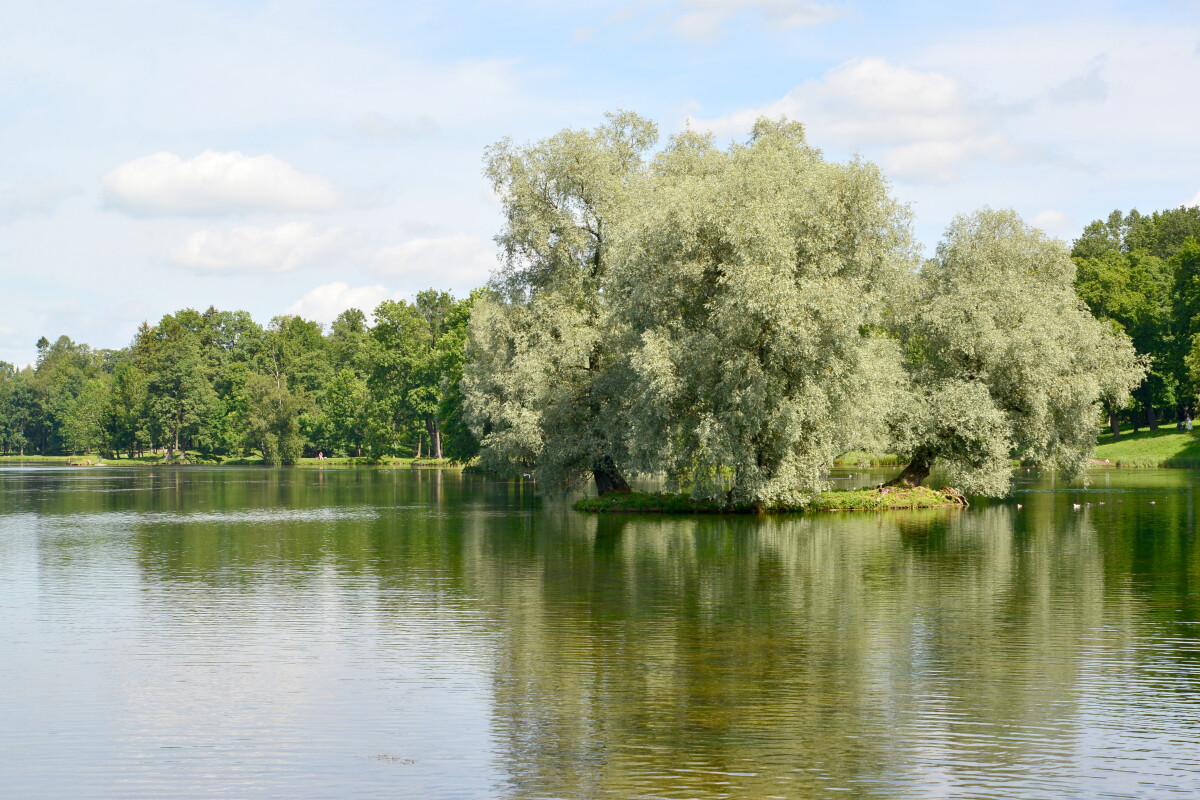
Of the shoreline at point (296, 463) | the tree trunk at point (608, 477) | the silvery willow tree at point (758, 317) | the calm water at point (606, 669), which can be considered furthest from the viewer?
the shoreline at point (296, 463)

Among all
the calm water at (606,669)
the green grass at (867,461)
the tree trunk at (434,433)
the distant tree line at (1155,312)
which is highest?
the distant tree line at (1155,312)

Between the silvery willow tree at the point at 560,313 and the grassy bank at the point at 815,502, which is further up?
the silvery willow tree at the point at 560,313

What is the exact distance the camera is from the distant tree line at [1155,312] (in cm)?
9681

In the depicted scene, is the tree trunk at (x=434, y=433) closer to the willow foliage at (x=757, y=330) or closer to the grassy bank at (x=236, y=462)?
the grassy bank at (x=236, y=462)

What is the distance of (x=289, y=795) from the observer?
35.8 ft

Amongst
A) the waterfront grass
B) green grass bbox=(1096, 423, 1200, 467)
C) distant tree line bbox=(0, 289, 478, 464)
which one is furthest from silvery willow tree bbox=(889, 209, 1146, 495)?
distant tree line bbox=(0, 289, 478, 464)

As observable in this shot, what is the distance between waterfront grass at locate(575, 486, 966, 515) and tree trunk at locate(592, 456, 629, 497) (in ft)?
4.78

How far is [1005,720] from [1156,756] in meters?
1.95

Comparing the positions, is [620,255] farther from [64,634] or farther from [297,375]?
[297,375]

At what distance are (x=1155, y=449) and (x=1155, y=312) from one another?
49.5 feet

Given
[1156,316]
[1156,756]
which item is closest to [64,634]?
[1156,756]

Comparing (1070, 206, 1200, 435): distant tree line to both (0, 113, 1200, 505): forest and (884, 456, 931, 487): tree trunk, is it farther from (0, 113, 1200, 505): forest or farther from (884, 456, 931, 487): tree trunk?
(884, 456, 931, 487): tree trunk

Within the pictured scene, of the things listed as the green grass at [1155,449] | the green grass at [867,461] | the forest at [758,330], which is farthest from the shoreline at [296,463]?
the green grass at [1155,449]

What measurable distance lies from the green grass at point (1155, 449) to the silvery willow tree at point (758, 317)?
52.4 metres
